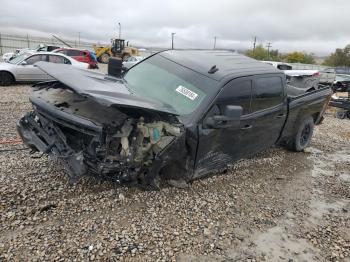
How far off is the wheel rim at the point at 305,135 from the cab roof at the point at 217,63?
6.35ft

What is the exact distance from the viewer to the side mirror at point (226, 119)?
412 centimetres

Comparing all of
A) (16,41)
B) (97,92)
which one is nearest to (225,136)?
(97,92)

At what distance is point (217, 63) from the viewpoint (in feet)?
16.4

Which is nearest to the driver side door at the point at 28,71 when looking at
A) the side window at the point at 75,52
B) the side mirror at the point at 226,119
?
the side window at the point at 75,52

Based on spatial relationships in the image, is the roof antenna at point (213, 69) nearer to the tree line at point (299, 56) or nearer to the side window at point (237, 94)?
the side window at point (237, 94)

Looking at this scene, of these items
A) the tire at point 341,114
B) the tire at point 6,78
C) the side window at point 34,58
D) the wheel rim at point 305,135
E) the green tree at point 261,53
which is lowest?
the tire at point 341,114

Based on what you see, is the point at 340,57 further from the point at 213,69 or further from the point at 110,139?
the point at 110,139

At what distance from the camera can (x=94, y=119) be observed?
148 inches

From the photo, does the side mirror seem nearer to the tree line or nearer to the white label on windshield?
the white label on windshield

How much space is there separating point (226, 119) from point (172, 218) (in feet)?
4.43

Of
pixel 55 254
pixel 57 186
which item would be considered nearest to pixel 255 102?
pixel 57 186

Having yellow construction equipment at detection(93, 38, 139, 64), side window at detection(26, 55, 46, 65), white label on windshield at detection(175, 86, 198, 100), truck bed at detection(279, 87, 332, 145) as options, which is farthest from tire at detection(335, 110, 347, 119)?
yellow construction equipment at detection(93, 38, 139, 64)

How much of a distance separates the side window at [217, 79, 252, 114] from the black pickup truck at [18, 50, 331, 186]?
14 millimetres

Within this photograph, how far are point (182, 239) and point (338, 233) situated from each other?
1952 mm
